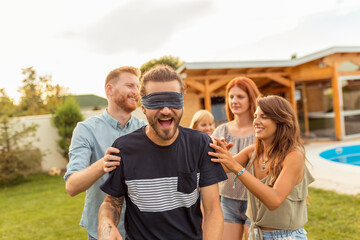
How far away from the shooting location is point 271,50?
883 inches

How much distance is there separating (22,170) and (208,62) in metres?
7.37

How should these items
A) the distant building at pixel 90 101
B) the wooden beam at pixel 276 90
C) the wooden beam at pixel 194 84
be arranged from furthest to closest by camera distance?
the distant building at pixel 90 101 < the wooden beam at pixel 276 90 < the wooden beam at pixel 194 84

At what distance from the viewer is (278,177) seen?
186 cm

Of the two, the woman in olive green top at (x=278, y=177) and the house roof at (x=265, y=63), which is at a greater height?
the house roof at (x=265, y=63)

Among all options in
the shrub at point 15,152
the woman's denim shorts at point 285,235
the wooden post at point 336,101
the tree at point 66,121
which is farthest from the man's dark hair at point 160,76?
the wooden post at point 336,101

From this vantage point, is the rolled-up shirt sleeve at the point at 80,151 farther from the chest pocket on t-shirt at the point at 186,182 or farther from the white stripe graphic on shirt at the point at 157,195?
the chest pocket on t-shirt at the point at 186,182

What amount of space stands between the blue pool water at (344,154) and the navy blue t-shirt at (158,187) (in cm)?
966

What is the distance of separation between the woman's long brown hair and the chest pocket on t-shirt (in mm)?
726

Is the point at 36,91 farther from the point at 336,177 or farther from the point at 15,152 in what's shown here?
the point at 336,177

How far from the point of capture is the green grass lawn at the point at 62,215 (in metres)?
3.97

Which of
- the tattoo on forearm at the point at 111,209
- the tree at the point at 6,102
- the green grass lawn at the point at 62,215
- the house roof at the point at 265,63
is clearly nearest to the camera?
the tattoo on forearm at the point at 111,209

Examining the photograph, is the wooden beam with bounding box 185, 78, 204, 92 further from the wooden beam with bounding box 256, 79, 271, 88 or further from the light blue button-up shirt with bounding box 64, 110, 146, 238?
the light blue button-up shirt with bounding box 64, 110, 146, 238

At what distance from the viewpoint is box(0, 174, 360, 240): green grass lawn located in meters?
3.97

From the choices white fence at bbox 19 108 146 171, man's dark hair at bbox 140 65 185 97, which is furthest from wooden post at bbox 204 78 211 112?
man's dark hair at bbox 140 65 185 97
